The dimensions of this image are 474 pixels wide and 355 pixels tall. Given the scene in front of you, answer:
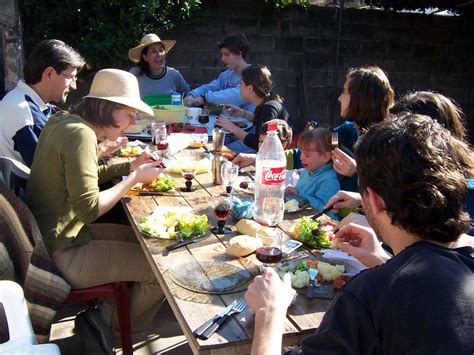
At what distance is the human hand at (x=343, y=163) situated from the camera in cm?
279

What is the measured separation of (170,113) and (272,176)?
2431 millimetres

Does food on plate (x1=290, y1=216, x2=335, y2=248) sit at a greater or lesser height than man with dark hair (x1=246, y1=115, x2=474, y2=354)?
lesser

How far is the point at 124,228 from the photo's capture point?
2963 millimetres

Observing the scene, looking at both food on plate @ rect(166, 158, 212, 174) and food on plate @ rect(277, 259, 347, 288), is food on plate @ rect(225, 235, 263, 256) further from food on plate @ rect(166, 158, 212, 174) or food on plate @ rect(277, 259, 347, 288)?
food on plate @ rect(166, 158, 212, 174)

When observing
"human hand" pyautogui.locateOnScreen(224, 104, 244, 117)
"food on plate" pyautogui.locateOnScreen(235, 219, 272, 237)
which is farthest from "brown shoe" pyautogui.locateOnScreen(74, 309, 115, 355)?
"human hand" pyautogui.locateOnScreen(224, 104, 244, 117)

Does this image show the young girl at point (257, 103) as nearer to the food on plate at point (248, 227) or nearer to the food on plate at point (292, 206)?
the food on plate at point (292, 206)

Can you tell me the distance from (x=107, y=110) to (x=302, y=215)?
1269 millimetres

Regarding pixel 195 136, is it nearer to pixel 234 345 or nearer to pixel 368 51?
pixel 234 345

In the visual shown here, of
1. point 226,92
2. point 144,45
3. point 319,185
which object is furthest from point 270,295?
point 144,45

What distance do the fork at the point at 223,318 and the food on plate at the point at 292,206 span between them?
1.01 metres

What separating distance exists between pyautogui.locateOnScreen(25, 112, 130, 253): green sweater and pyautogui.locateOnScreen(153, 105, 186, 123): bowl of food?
6.67 ft

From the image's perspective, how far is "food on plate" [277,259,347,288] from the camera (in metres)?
1.75

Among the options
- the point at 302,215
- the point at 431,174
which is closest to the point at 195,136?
the point at 302,215

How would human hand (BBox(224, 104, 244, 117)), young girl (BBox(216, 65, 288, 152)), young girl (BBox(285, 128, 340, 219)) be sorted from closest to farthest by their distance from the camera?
1. young girl (BBox(285, 128, 340, 219))
2. young girl (BBox(216, 65, 288, 152))
3. human hand (BBox(224, 104, 244, 117))
